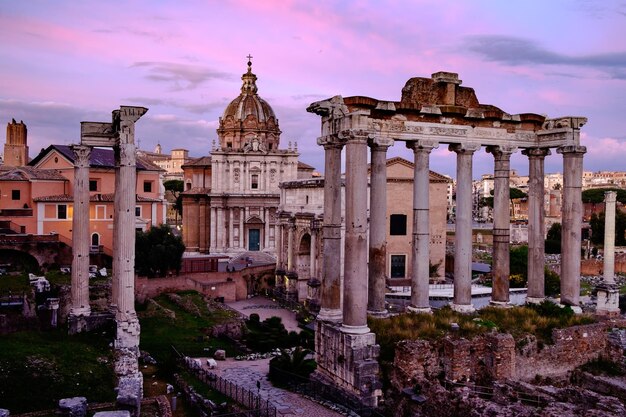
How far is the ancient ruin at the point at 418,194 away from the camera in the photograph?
54.1 feet

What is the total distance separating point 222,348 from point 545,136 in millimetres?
14816

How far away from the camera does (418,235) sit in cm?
1880

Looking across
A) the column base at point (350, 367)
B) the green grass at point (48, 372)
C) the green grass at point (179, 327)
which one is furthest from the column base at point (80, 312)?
the column base at point (350, 367)

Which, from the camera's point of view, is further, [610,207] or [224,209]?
[224,209]

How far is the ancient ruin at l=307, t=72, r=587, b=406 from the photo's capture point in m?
16.5

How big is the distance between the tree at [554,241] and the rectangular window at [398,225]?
32592 millimetres

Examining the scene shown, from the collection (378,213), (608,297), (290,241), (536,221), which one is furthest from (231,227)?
(378,213)

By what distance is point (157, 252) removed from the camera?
39.0 meters

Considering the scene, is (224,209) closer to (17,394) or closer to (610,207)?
(610,207)

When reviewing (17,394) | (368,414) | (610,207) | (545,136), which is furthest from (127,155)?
(610,207)

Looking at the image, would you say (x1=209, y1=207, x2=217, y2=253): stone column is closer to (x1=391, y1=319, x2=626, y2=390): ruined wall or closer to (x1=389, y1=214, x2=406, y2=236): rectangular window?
(x1=389, y1=214, x2=406, y2=236): rectangular window

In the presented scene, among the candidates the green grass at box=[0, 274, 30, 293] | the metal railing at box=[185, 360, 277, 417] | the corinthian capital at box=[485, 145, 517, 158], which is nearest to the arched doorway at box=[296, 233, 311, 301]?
the green grass at box=[0, 274, 30, 293]

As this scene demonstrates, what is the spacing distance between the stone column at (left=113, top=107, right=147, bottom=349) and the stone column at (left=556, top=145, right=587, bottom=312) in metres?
13.6

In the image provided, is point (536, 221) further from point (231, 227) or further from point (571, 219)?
point (231, 227)
